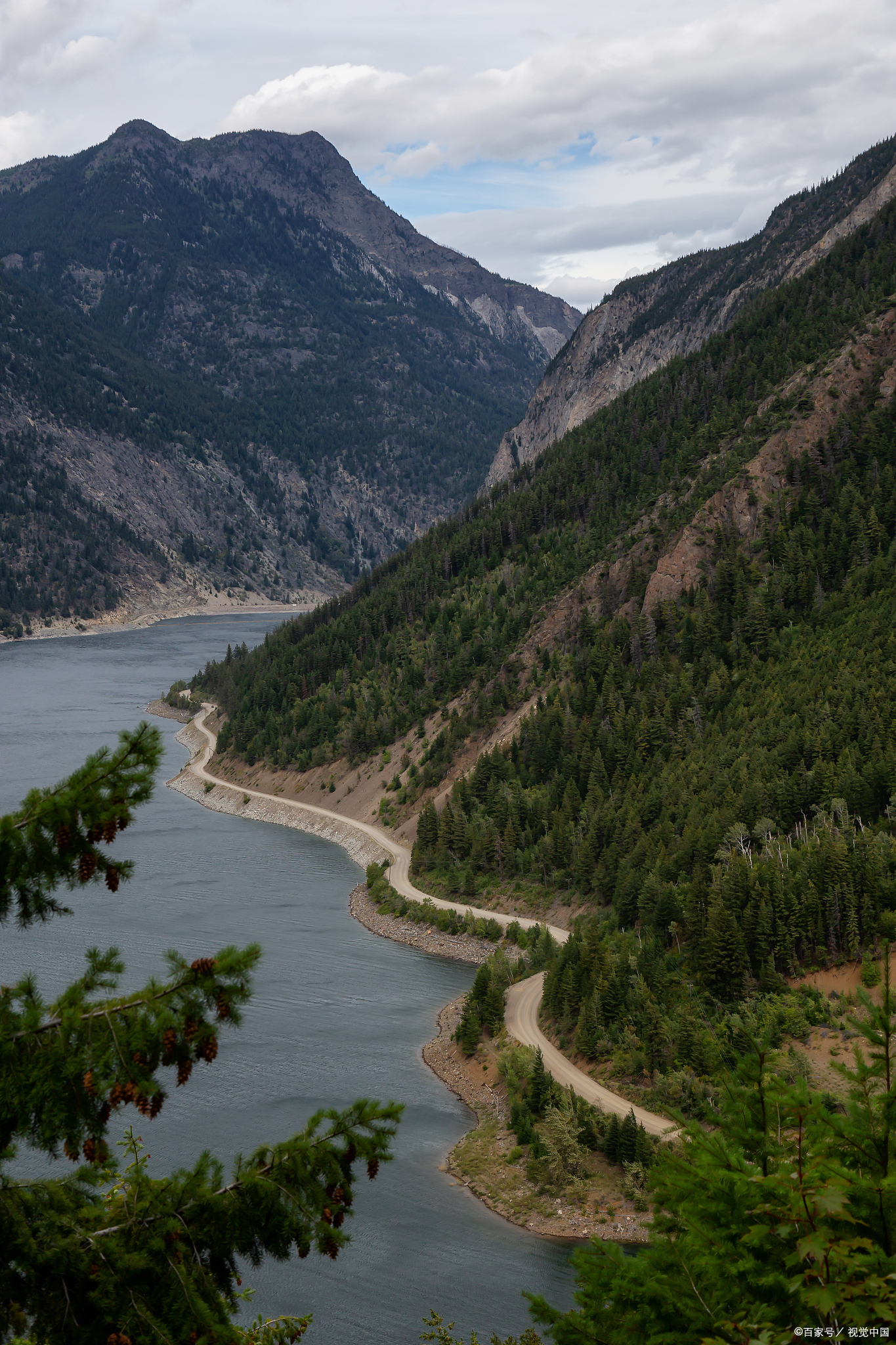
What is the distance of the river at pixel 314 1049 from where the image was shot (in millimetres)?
38312

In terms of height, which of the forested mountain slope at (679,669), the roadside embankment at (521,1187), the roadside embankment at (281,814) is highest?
the forested mountain slope at (679,669)

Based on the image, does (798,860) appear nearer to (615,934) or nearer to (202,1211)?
(615,934)

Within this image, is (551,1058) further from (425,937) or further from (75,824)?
(75,824)

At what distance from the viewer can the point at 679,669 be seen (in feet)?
307

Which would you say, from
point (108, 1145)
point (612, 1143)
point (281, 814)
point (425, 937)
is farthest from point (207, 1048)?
point (281, 814)

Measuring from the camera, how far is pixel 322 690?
126750mm

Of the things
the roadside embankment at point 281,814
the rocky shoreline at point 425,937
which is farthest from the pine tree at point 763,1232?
the roadside embankment at point 281,814

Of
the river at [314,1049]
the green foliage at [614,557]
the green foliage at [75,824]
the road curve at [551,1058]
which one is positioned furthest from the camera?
the green foliage at [614,557]

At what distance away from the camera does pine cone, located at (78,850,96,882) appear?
10352 millimetres

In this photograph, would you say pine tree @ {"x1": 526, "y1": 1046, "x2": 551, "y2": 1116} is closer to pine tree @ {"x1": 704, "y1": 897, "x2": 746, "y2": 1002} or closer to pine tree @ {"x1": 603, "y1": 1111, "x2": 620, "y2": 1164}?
pine tree @ {"x1": 603, "y1": 1111, "x2": 620, "y2": 1164}

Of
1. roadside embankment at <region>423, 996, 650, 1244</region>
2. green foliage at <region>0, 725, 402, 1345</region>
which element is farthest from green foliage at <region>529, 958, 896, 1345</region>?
roadside embankment at <region>423, 996, 650, 1244</region>

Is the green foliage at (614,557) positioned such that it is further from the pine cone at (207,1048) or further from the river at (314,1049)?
the pine cone at (207,1048)

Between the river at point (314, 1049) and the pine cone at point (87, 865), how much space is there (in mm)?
31617

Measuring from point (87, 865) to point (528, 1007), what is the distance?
179ft
